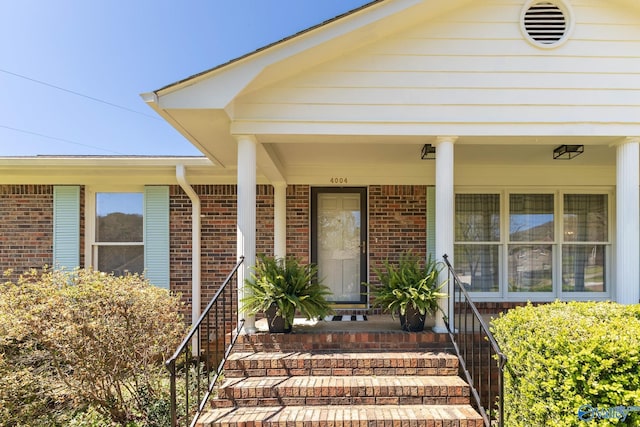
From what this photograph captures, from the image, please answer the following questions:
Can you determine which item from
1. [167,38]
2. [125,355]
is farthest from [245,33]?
[125,355]

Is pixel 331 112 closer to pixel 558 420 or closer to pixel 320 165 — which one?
pixel 320 165

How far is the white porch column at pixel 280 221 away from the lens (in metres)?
5.94

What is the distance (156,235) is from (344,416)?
4415 millimetres

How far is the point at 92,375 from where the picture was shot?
391cm

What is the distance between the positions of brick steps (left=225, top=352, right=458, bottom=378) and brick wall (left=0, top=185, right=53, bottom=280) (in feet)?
15.0

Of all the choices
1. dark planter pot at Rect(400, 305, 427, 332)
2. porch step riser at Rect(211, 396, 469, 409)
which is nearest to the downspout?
porch step riser at Rect(211, 396, 469, 409)

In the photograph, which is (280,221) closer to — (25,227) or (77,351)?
(77,351)

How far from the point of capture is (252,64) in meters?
3.68

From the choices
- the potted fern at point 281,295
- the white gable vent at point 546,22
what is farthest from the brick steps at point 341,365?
the white gable vent at point 546,22

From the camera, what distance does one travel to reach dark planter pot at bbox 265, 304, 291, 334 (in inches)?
153

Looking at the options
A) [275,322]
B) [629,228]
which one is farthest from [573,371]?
[275,322]

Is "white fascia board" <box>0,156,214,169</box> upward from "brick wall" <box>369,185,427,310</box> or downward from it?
upward

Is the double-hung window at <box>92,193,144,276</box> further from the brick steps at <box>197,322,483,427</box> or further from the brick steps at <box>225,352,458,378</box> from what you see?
the brick steps at <box>225,352,458,378</box>

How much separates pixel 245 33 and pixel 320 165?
477 inches
